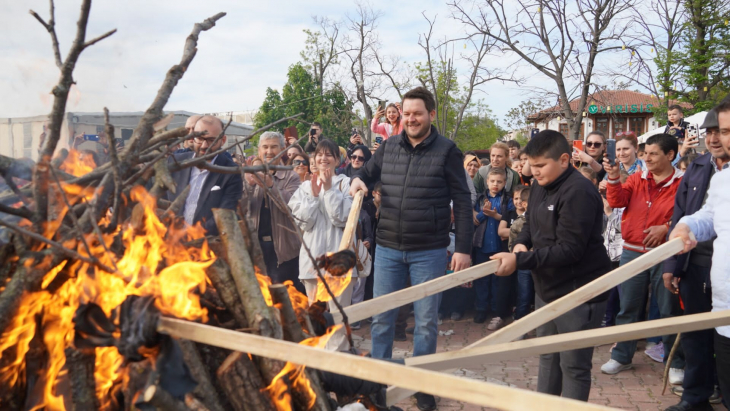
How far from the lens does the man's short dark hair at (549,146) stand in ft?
11.9

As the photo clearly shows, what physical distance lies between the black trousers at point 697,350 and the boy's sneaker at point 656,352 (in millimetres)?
1436

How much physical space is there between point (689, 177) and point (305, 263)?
3.49 meters

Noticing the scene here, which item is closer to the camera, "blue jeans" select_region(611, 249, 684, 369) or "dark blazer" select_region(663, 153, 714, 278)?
"dark blazer" select_region(663, 153, 714, 278)

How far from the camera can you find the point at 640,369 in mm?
5363

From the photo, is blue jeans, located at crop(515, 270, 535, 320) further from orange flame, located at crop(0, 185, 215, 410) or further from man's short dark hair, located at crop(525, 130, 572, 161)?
orange flame, located at crop(0, 185, 215, 410)

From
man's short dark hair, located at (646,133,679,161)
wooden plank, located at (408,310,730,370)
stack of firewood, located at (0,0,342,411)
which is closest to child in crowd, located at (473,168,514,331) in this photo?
Result: man's short dark hair, located at (646,133,679,161)

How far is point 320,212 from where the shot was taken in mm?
5645

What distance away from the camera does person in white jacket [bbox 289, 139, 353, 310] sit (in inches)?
213

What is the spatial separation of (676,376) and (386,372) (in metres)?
4.46

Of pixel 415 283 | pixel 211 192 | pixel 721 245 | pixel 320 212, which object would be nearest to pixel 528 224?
pixel 415 283

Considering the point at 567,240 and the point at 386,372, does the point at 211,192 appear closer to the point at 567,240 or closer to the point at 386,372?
the point at 567,240

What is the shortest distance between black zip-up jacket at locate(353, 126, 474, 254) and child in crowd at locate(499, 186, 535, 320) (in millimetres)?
2209

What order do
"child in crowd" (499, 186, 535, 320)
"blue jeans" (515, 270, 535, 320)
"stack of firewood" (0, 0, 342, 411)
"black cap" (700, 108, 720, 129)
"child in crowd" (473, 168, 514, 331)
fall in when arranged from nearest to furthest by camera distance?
"stack of firewood" (0, 0, 342, 411)
"black cap" (700, 108, 720, 129)
"child in crowd" (499, 186, 535, 320)
"blue jeans" (515, 270, 535, 320)
"child in crowd" (473, 168, 514, 331)

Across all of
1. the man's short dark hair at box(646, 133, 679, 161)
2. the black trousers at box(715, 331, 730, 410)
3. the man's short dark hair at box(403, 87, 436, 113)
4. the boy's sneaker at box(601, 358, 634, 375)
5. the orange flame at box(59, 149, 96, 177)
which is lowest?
the boy's sneaker at box(601, 358, 634, 375)
